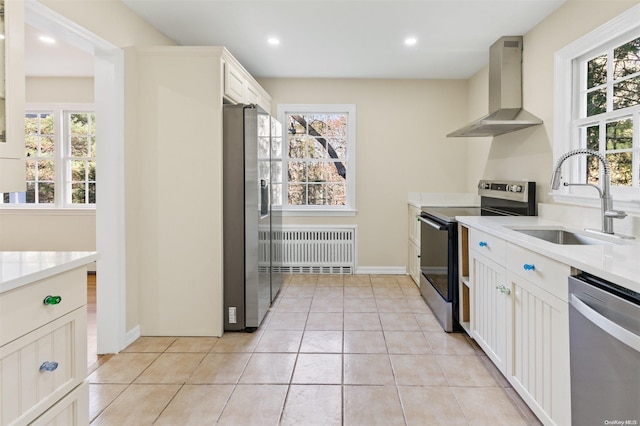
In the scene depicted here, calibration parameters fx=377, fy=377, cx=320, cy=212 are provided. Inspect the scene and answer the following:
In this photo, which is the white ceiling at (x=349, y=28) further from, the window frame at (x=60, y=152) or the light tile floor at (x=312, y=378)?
the light tile floor at (x=312, y=378)

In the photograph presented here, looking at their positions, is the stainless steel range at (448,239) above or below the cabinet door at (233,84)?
below

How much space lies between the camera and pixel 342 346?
2752 mm

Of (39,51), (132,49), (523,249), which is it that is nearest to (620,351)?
(523,249)

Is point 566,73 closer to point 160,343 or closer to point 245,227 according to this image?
point 245,227

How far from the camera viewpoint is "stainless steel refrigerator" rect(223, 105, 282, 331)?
2.95m

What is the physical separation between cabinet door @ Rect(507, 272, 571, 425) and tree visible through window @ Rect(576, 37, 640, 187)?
3.66 ft

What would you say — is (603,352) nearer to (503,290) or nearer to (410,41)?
(503,290)

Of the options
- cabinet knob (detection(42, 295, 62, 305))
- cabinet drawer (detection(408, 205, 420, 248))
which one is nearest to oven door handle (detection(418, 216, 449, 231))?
cabinet drawer (detection(408, 205, 420, 248))

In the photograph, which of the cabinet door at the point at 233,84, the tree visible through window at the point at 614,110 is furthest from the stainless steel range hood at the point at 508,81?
the cabinet door at the point at 233,84

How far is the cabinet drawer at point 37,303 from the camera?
1.11 meters

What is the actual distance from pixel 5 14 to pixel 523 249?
94.3 inches

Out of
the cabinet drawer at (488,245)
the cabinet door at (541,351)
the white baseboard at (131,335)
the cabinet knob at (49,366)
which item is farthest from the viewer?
the white baseboard at (131,335)

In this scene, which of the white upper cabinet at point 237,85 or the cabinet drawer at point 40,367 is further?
the white upper cabinet at point 237,85

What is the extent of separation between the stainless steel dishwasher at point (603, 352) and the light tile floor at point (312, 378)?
65 centimetres
